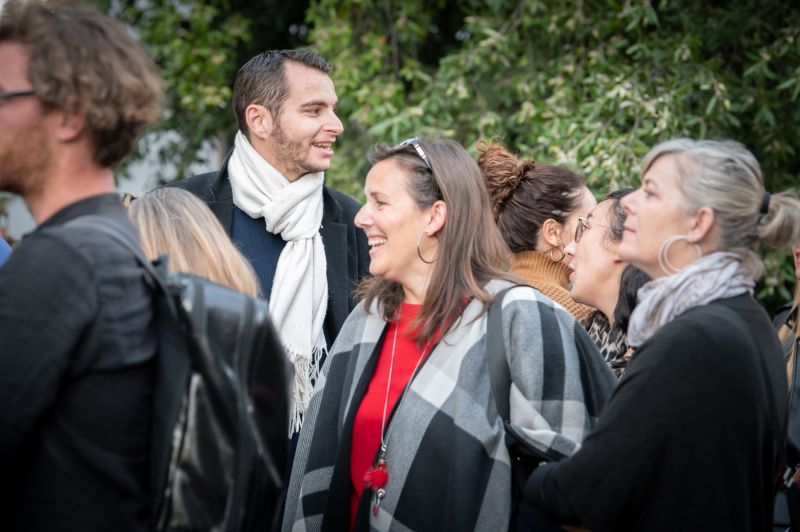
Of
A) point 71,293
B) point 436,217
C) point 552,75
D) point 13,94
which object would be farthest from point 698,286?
point 552,75

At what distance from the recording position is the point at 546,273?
4.00m

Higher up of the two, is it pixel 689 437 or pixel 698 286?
pixel 698 286

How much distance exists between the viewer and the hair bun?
4.06 m

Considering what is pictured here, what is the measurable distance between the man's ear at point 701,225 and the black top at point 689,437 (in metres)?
0.17

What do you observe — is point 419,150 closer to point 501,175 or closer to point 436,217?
point 436,217

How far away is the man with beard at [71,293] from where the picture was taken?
180 cm

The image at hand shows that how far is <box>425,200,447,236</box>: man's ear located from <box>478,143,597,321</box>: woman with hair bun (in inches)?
33.3

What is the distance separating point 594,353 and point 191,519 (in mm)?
1535

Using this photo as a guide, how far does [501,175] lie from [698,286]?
1721mm

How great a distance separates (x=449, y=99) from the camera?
6832mm

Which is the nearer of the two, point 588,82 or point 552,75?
point 588,82

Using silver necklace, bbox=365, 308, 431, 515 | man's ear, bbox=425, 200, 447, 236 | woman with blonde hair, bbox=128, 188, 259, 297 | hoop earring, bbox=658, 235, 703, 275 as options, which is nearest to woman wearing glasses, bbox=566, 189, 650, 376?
man's ear, bbox=425, 200, 447, 236

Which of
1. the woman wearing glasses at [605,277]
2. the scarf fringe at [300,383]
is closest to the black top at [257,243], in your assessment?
the scarf fringe at [300,383]

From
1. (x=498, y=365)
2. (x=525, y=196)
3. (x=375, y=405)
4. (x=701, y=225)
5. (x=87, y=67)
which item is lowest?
(x=375, y=405)
